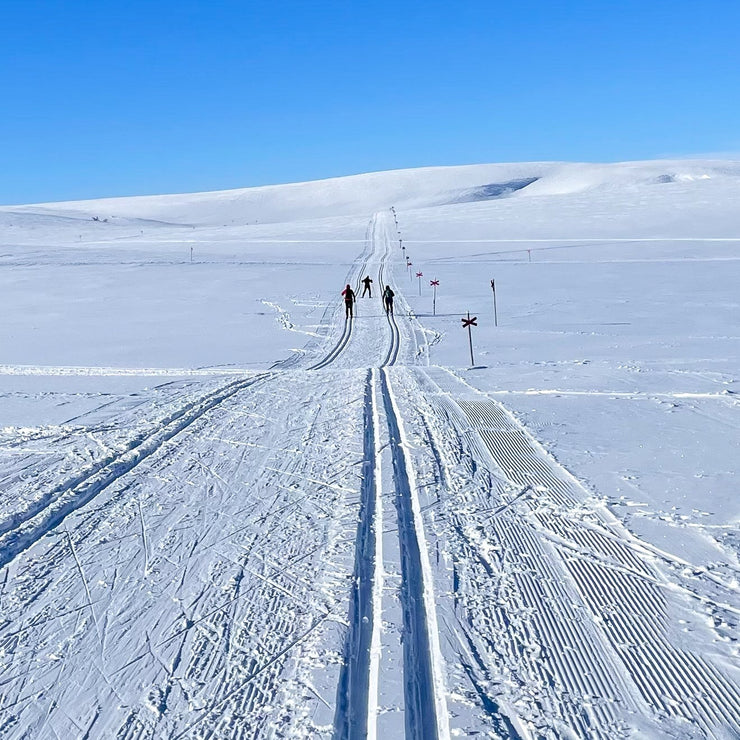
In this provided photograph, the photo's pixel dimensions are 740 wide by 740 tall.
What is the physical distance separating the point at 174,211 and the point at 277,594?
438 ft

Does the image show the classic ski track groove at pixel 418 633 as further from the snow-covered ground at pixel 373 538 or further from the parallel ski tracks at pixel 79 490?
the parallel ski tracks at pixel 79 490

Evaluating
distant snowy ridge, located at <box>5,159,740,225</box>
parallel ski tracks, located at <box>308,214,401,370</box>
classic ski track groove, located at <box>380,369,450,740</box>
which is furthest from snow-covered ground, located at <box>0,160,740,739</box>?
distant snowy ridge, located at <box>5,159,740,225</box>

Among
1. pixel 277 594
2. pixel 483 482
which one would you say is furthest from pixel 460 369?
pixel 277 594

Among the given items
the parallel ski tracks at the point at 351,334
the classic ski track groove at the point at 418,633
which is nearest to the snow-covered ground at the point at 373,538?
the classic ski track groove at the point at 418,633

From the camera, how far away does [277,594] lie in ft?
16.3

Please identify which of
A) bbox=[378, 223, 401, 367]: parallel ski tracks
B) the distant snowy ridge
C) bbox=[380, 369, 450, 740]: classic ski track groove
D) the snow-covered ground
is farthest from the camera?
the distant snowy ridge

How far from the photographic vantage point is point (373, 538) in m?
5.80

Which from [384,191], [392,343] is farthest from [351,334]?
[384,191]

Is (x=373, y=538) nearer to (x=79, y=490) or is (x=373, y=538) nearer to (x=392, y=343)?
(x=79, y=490)

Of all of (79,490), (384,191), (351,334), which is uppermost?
(79,490)

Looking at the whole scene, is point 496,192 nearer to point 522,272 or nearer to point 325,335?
point 522,272

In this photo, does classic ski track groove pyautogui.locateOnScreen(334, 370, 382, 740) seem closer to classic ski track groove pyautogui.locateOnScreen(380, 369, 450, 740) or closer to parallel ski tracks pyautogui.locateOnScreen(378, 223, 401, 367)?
classic ski track groove pyautogui.locateOnScreen(380, 369, 450, 740)

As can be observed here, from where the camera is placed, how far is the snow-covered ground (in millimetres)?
3916

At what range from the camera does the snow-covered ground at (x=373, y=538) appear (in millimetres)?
3916
